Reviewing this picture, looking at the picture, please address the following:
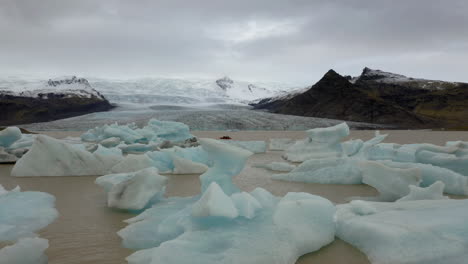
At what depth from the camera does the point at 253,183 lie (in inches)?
207

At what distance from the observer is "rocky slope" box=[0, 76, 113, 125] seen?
54.0 metres

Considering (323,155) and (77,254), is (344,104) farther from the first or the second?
(77,254)

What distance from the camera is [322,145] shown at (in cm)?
808

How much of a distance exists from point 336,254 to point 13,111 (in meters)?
61.6

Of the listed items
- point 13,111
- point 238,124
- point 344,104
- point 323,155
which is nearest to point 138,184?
point 323,155

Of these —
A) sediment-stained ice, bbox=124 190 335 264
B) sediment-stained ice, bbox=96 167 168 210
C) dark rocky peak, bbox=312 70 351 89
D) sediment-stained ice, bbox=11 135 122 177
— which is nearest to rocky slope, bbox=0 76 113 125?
dark rocky peak, bbox=312 70 351 89

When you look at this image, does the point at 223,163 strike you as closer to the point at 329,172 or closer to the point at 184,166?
the point at 329,172

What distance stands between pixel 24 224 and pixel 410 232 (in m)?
2.83

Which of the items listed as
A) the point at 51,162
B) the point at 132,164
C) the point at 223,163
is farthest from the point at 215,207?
the point at 51,162

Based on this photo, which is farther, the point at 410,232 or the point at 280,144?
Answer: the point at 280,144

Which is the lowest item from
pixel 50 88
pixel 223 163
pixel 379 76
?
pixel 50 88

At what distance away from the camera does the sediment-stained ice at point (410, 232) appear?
6.91ft

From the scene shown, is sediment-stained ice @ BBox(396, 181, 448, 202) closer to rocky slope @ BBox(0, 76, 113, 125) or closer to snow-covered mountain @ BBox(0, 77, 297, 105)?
rocky slope @ BBox(0, 76, 113, 125)

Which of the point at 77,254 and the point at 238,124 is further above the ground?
the point at 77,254
